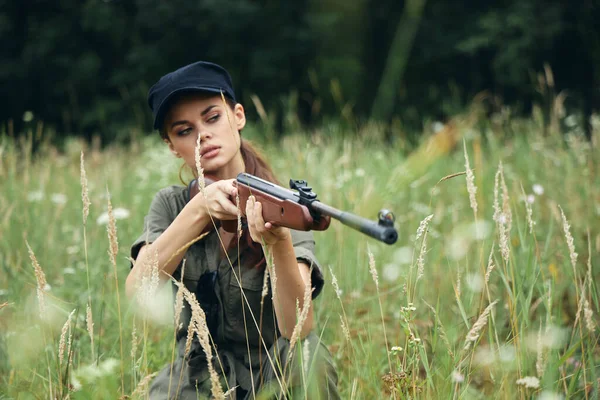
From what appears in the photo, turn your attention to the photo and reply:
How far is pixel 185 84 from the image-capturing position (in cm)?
187

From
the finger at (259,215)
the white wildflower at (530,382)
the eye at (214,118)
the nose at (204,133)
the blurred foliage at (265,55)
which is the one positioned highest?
the blurred foliage at (265,55)

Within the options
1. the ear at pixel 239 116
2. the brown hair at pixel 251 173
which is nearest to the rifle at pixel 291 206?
the brown hair at pixel 251 173

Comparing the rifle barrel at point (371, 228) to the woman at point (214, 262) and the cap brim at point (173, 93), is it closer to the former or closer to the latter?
the woman at point (214, 262)

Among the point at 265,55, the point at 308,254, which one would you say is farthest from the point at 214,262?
the point at 265,55

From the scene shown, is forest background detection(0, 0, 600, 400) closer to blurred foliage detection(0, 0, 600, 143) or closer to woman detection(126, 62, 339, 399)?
blurred foliage detection(0, 0, 600, 143)

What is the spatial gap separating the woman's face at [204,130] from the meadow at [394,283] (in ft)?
1.15

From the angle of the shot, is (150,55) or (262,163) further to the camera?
(150,55)

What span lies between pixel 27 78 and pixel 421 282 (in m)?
12.7

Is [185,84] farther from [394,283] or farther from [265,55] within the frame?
[265,55]

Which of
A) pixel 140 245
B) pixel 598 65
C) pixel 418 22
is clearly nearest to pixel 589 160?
pixel 140 245

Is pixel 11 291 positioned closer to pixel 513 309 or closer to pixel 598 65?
Result: pixel 513 309

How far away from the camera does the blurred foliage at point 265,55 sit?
10.8 m

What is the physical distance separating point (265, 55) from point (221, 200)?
1086cm

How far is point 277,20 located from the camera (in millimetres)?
12414
